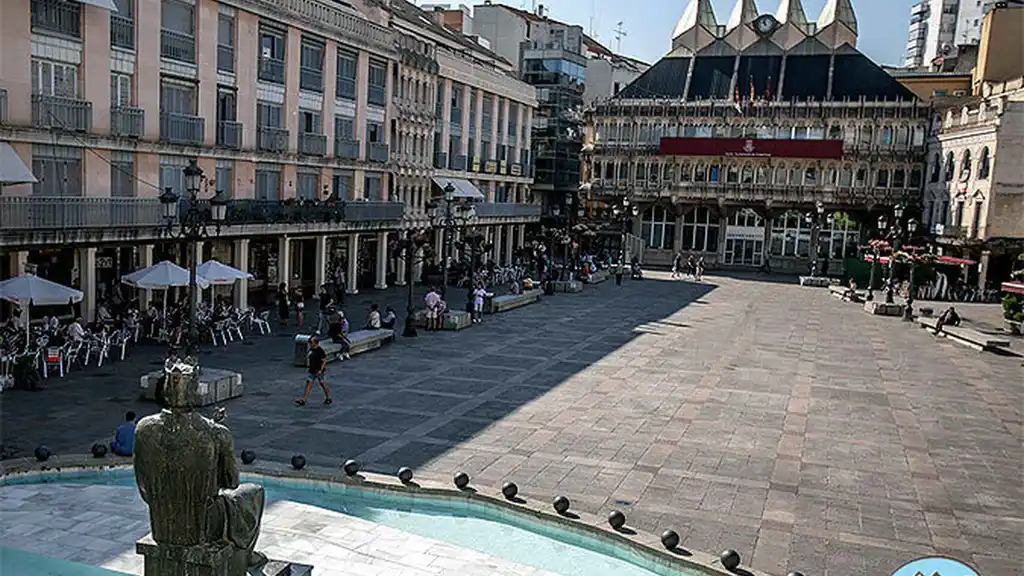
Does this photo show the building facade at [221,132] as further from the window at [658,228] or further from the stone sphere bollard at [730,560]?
the window at [658,228]

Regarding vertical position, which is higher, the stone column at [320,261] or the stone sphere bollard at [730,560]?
the stone column at [320,261]

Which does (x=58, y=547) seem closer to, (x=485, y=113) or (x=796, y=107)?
(x=485, y=113)

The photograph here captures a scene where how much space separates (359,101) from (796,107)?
125ft

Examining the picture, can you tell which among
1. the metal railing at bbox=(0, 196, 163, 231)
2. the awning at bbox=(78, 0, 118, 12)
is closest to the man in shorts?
the metal railing at bbox=(0, 196, 163, 231)

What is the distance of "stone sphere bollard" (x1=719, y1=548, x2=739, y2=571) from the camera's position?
11359mm

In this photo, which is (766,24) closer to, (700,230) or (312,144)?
(700,230)

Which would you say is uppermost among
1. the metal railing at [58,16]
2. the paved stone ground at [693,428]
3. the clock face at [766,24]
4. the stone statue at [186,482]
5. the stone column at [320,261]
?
the clock face at [766,24]

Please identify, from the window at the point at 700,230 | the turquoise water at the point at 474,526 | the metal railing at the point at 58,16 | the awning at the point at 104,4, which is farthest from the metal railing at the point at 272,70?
the window at the point at 700,230

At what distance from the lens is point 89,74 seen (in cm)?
2653

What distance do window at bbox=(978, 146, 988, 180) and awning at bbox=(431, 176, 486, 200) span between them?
2849 cm

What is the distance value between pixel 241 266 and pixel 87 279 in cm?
721

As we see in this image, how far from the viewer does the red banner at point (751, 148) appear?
2586 inches

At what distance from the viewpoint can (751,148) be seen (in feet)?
219

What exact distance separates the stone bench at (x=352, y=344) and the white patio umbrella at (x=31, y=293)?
5420 millimetres
